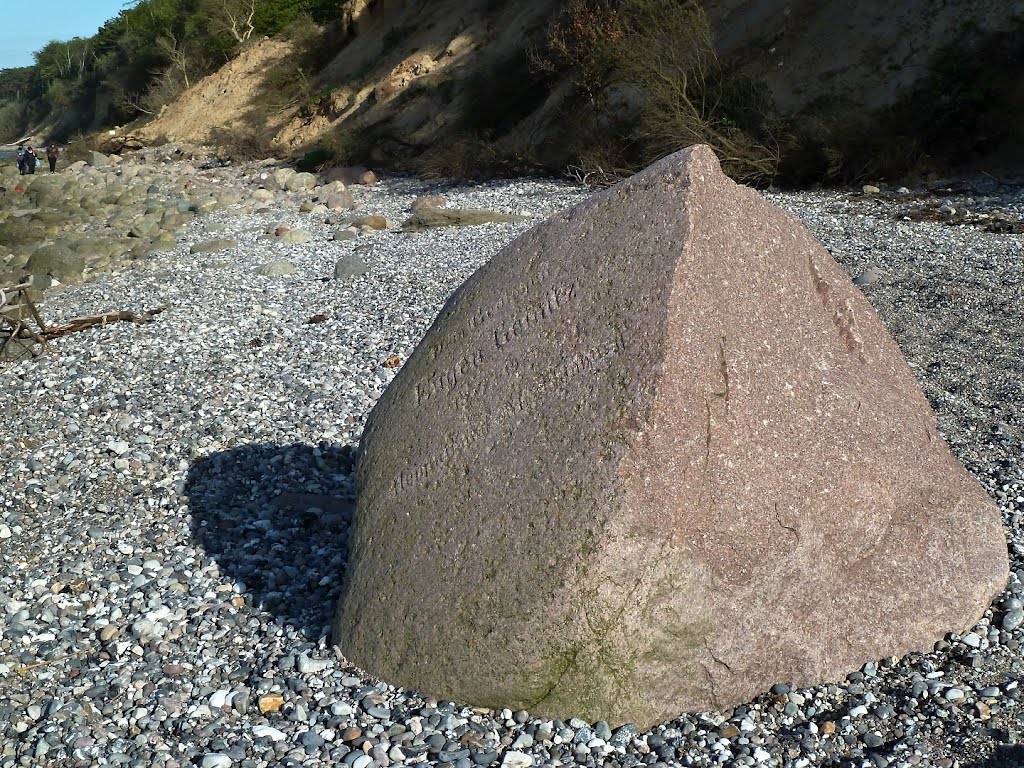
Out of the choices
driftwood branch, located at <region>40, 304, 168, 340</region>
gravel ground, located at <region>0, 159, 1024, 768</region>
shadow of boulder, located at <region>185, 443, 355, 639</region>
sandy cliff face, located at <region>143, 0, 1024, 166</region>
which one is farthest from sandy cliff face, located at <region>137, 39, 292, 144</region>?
shadow of boulder, located at <region>185, 443, 355, 639</region>

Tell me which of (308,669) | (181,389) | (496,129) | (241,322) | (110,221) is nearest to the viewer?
(308,669)

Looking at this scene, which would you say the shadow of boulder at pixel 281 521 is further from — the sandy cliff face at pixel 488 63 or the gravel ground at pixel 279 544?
the sandy cliff face at pixel 488 63

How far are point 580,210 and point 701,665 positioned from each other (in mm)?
1713

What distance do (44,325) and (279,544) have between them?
6196 mm

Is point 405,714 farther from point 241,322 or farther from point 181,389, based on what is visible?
point 241,322

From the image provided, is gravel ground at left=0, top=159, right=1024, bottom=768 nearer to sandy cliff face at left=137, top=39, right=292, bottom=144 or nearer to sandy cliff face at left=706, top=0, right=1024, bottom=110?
sandy cliff face at left=706, top=0, right=1024, bottom=110

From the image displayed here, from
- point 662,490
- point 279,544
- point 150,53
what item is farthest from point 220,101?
point 662,490

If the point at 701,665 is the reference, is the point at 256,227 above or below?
above

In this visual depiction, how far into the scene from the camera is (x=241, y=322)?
31.8ft

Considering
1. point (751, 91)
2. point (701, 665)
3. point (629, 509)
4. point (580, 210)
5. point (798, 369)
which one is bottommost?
point (701, 665)

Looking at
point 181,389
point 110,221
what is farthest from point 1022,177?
point 110,221

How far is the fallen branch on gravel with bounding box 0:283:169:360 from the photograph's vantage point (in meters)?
9.20

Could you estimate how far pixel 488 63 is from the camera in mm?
23250

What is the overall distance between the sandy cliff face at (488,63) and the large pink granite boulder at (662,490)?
13.1 m
